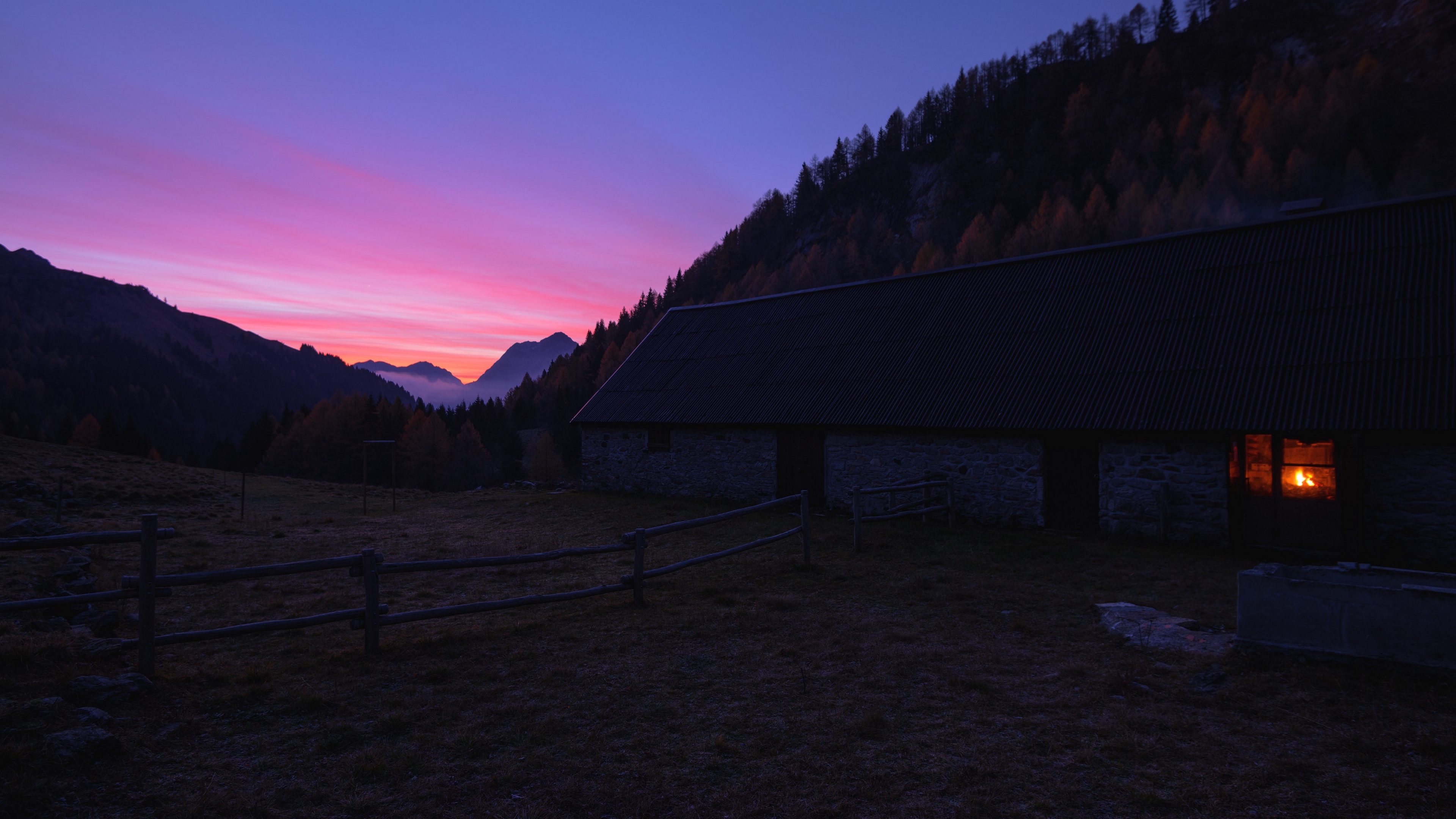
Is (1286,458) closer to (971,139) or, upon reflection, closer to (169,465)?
(169,465)

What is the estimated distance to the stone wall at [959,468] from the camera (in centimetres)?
1493

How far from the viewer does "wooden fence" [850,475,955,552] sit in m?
13.1

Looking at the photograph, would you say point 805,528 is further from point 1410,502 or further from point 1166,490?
point 1410,502

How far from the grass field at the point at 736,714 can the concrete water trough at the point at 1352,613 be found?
196 millimetres

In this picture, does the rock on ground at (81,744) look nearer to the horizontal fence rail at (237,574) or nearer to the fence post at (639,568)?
the horizontal fence rail at (237,574)

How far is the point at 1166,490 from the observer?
1337 cm

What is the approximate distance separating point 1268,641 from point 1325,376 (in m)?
8.65

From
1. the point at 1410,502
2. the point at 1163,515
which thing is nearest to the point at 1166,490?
the point at 1163,515

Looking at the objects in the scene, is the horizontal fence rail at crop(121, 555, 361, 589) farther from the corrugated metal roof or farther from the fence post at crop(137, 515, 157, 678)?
the corrugated metal roof

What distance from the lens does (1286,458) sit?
41.1ft

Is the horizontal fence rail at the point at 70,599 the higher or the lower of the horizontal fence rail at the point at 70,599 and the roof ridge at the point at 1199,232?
the lower

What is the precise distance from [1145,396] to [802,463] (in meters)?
8.30

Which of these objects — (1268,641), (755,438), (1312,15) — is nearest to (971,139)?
(1312,15)

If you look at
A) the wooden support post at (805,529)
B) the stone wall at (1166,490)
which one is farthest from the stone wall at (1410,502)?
the wooden support post at (805,529)
